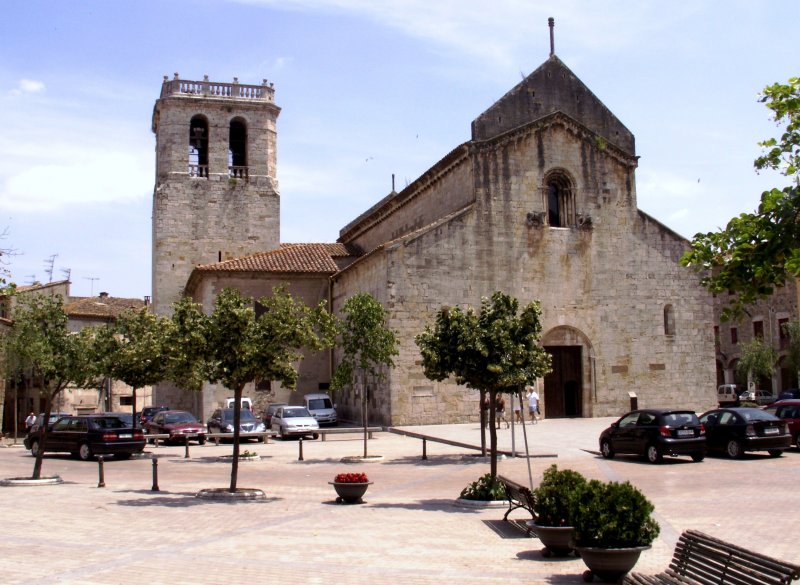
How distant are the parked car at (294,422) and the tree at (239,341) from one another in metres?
14.2

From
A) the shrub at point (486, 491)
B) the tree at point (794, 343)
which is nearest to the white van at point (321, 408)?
the shrub at point (486, 491)

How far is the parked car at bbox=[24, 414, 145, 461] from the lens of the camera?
79.7ft

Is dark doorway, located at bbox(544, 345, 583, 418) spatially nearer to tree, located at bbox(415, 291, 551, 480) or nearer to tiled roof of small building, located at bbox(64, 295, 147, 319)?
tree, located at bbox(415, 291, 551, 480)

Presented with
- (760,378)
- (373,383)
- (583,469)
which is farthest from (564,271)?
(760,378)

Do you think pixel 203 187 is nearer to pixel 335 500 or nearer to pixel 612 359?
pixel 612 359

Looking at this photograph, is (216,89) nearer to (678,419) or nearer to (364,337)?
(364,337)

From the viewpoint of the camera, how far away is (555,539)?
978cm

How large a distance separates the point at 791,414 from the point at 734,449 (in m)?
2.94

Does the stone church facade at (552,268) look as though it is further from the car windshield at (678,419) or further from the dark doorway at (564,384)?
the car windshield at (678,419)

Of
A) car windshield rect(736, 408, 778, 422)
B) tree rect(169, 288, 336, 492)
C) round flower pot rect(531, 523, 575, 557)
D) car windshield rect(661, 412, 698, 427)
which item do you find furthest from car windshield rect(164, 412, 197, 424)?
round flower pot rect(531, 523, 575, 557)

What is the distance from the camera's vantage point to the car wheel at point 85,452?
2447 centimetres

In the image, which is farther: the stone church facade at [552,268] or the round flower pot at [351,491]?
the stone church facade at [552,268]

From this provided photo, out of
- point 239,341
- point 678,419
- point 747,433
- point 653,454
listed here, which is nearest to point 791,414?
point 747,433

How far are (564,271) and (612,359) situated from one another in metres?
4.18
